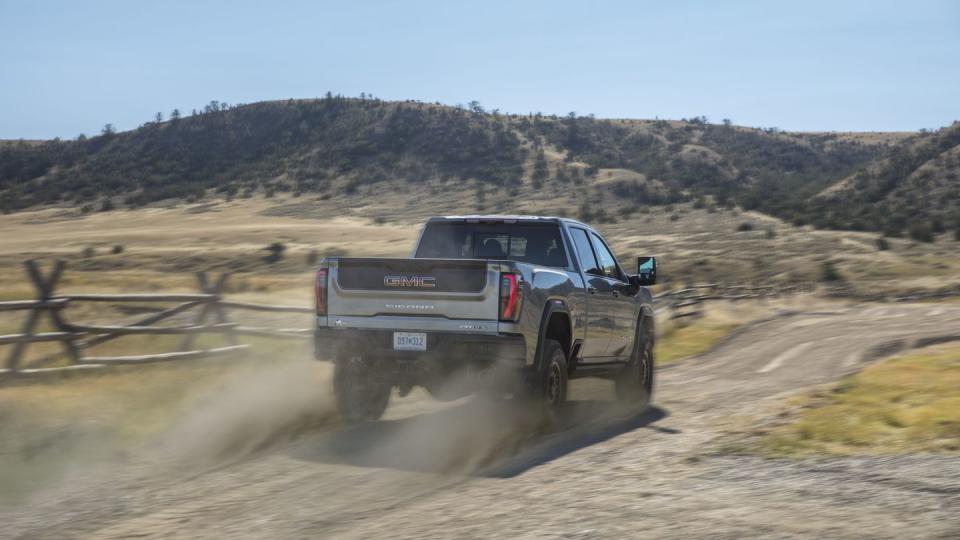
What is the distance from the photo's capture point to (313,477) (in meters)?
7.53

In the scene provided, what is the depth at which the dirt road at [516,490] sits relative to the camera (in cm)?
600

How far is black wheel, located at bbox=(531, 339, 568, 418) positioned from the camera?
902 cm

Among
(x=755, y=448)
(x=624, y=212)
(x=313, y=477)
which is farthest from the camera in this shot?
(x=624, y=212)

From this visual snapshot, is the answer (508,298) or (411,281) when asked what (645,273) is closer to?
(508,298)

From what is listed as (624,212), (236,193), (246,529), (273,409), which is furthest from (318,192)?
(246,529)

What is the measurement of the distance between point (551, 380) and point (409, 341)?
1343 millimetres

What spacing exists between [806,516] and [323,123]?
88.4m

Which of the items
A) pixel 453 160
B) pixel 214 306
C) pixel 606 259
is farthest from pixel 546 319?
pixel 453 160

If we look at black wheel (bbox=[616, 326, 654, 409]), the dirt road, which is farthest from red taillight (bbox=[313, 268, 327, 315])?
black wheel (bbox=[616, 326, 654, 409])

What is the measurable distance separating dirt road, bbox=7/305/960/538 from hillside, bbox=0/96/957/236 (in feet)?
124

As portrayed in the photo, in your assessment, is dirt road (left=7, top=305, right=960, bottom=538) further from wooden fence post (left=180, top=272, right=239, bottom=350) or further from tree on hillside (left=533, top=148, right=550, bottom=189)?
tree on hillside (left=533, top=148, right=550, bottom=189)

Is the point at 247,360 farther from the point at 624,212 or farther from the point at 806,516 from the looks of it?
the point at 624,212

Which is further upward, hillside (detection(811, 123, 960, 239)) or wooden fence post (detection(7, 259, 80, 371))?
hillside (detection(811, 123, 960, 239))

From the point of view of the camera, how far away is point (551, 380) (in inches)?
366
